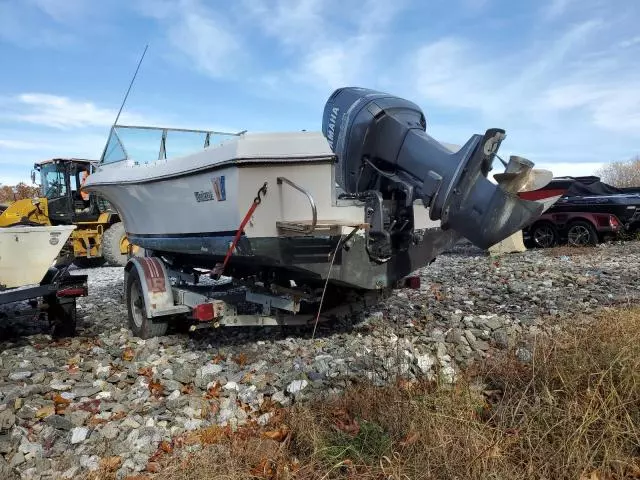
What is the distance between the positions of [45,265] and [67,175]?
8763mm

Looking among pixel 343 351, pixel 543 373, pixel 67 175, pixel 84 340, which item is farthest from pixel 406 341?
pixel 67 175

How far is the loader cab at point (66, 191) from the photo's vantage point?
1382 centimetres

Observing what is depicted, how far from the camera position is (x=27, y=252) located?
19.3 feet

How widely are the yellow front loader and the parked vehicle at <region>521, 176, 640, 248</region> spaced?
1058cm

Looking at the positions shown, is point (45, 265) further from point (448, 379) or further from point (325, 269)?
point (448, 379)

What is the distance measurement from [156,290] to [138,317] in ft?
2.30

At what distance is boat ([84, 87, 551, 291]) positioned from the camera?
396 centimetres

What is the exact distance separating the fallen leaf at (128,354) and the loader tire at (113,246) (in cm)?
859

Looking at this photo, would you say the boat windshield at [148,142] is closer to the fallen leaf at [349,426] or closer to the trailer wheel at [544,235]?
the fallen leaf at [349,426]

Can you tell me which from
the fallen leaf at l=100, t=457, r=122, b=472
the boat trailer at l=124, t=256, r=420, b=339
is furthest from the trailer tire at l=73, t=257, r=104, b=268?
the fallen leaf at l=100, t=457, r=122, b=472

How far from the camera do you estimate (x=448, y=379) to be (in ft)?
12.3

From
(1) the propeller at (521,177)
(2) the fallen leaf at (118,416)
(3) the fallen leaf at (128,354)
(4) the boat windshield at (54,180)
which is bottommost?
(2) the fallen leaf at (118,416)

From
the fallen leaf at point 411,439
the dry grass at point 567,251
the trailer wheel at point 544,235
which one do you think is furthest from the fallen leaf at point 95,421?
the trailer wheel at point 544,235

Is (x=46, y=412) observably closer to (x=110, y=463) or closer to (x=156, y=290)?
(x=110, y=463)
